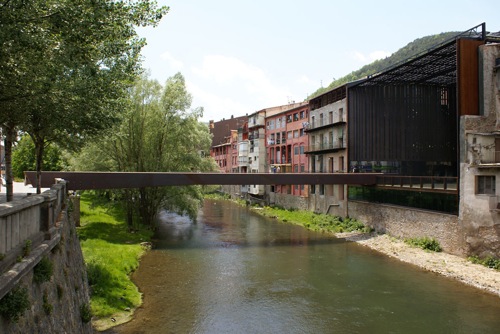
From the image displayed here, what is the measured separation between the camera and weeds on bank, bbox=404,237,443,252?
2845cm

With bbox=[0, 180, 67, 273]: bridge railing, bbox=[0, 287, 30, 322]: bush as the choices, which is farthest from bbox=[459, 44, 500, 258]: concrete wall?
bbox=[0, 287, 30, 322]: bush

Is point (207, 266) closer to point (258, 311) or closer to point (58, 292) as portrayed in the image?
point (258, 311)

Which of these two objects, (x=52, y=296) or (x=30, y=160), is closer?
(x=52, y=296)

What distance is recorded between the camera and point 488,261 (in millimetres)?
24219

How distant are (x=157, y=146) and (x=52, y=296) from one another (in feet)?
93.3

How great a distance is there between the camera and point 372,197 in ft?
126

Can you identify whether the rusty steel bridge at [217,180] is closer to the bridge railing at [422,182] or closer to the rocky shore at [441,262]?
the bridge railing at [422,182]

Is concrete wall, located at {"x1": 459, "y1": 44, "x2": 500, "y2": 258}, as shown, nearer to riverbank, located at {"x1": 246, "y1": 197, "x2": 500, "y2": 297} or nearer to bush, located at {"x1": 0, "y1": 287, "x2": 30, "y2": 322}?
riverbank, located at {"x1": 246, "y1": 197, "x2": 500, "y2": 297}

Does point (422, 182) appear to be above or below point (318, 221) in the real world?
above

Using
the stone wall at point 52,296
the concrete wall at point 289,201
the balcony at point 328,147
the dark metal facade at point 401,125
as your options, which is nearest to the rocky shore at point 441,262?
the dark metal facade at point 401,125

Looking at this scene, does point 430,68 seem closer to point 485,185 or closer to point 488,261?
point 485,185

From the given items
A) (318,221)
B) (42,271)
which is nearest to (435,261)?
(318,221)

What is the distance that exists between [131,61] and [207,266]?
1469 cm

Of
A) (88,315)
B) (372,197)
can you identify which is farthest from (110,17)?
(372,197)
